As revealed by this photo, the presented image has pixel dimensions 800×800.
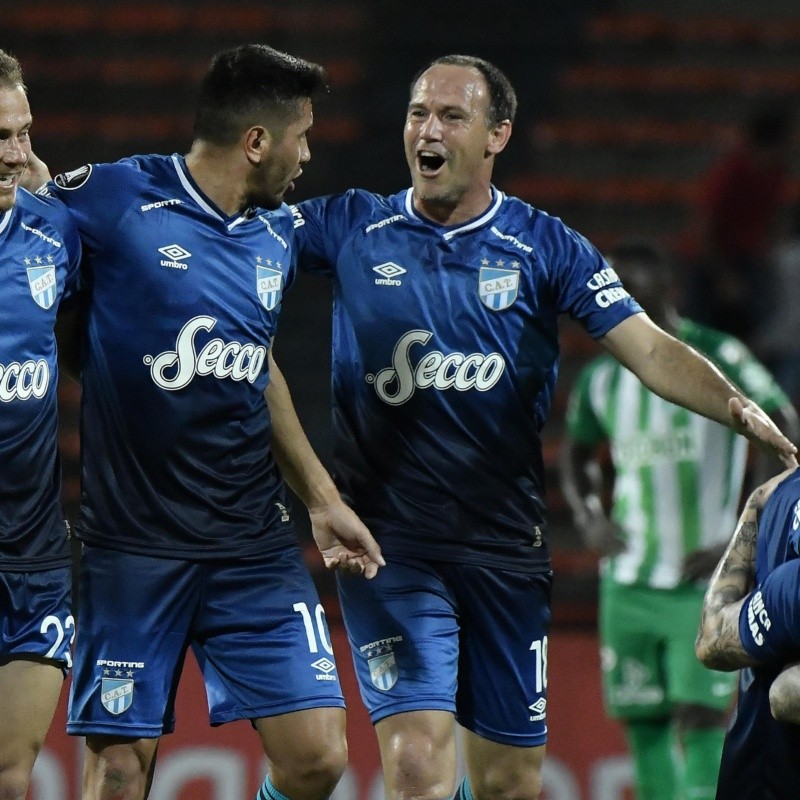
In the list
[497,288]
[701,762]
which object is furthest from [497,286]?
[701,762]

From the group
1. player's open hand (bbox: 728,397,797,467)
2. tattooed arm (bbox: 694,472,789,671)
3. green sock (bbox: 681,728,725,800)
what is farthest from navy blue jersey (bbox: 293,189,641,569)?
green sock (bbox: 681,728,725,800)

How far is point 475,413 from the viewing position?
4.55m

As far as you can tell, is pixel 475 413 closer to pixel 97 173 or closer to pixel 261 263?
pixel 261 263

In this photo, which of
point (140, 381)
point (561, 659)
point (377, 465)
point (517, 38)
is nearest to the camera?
point (140, 381)

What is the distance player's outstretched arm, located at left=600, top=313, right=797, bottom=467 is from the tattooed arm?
0.52 meters

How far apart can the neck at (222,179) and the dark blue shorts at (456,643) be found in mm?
1067

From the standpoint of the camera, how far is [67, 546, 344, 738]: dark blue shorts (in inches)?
161

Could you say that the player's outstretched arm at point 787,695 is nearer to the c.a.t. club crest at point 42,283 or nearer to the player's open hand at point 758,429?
the player's open hand at point 758,429

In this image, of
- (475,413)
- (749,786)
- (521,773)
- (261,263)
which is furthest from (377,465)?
(749,786)

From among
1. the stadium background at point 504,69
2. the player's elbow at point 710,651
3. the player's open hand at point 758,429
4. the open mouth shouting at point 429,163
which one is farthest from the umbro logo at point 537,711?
the stadium background at point 504,69

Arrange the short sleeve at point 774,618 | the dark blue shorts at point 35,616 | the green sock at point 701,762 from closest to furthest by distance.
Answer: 1. the short sleeve at point 774,618
2. the dark blue shorts at point 35,616
3. the green sock at point 701,762

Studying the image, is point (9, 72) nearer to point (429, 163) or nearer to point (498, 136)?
point (429, 163)

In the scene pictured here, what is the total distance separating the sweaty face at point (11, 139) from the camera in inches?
150

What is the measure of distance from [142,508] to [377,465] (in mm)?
722
